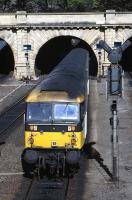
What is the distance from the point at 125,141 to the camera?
88.5ft

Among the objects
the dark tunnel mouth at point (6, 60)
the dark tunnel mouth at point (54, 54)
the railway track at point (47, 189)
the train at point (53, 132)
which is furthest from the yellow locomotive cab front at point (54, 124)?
the dark tunnel mouth at point (6, 60)

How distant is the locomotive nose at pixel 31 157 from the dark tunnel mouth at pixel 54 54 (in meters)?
41.1

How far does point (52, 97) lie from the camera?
20.5 m

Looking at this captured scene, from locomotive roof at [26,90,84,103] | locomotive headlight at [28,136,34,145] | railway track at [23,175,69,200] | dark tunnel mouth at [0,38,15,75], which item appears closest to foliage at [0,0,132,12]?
dark tunnel mouth at [0,38,15,75]

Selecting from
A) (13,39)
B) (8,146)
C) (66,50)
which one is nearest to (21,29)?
(13,39)

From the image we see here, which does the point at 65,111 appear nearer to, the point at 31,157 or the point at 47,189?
the point at 31,157

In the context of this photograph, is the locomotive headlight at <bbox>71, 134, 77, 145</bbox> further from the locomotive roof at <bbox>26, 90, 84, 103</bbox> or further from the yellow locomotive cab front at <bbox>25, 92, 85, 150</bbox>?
the locomotive roof at <bbox>26, 90, 84, 103</bbox>

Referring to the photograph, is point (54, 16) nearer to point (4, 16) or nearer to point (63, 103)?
point (4, 16)

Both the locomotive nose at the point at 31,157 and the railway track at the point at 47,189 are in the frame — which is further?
the locomotive nose at the point at 31,157

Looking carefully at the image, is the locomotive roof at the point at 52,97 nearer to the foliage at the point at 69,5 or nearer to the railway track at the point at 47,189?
the railway track at the point at 47,189

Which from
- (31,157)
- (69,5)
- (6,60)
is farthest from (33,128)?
(69,5)

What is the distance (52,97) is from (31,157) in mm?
2568

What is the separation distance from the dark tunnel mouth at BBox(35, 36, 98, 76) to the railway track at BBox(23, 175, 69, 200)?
40974 millimetres

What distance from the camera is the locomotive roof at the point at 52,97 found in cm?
2041
